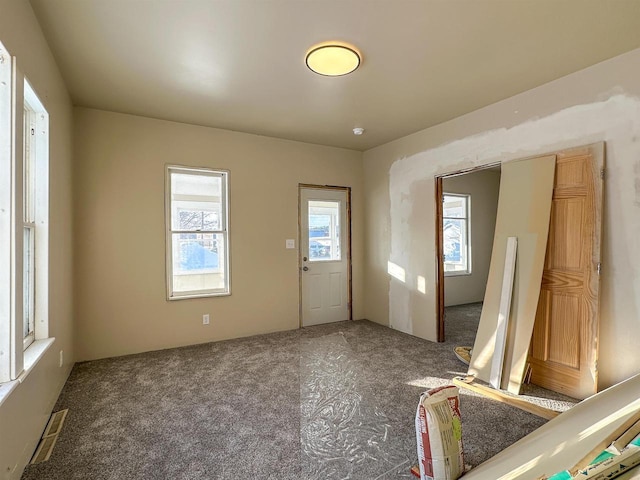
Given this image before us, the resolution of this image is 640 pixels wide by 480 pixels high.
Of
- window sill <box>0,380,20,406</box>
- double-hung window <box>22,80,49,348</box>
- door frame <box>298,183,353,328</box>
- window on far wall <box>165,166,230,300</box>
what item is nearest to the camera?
window sill <box>0,380,20,406</box>

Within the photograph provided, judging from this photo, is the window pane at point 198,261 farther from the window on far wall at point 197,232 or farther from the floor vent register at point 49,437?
the floor vent register at point 49,437

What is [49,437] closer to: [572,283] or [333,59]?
[333,59]

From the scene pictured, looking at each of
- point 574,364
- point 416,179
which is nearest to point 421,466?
point 574,364

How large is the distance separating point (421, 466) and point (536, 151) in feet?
9.25

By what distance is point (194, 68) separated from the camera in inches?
105

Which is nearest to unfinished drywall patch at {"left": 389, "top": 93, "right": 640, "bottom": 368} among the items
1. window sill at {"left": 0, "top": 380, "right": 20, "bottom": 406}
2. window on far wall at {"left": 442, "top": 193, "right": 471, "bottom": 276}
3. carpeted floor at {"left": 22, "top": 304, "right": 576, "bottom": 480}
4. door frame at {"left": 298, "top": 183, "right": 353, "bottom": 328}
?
door frame at {"left": 298, "top": 183, "right": 353, "bottom": 328}

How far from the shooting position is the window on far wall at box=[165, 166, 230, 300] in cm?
400

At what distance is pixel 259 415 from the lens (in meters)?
2.40

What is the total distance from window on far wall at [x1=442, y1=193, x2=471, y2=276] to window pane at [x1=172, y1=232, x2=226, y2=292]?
424cm

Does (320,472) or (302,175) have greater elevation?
(302,175)

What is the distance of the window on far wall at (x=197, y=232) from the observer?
4.00 metres

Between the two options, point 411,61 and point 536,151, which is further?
point 536,151

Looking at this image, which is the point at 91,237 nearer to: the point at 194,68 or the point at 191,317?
the point at 191,317

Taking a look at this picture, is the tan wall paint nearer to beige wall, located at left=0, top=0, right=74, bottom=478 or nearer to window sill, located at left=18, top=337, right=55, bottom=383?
beige wall, located at left=0, top=0, right=74, bottom=478
